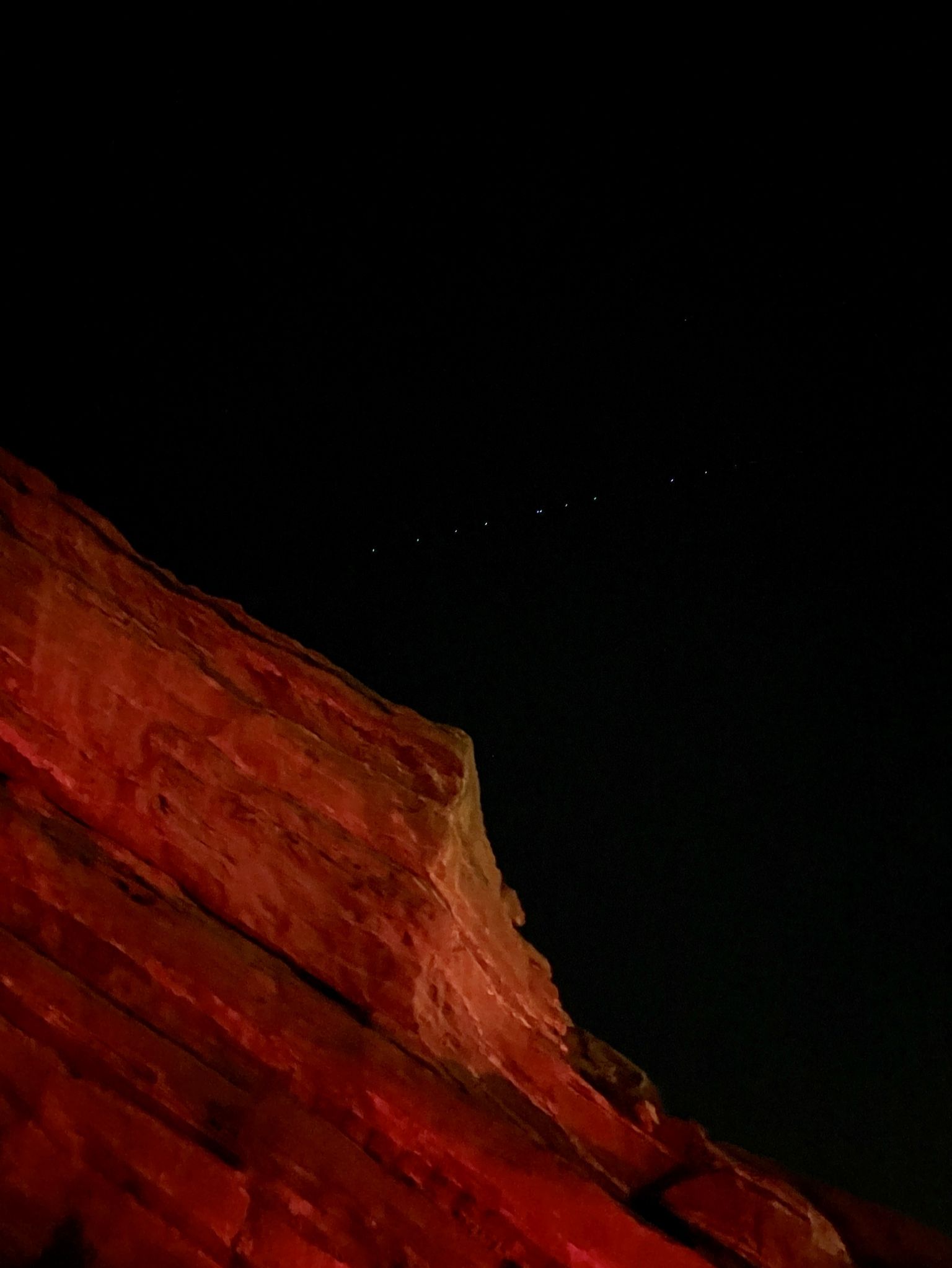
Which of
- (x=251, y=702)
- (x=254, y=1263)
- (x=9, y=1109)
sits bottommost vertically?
(x=9, y=1109)

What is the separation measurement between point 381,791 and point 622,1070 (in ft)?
25.4

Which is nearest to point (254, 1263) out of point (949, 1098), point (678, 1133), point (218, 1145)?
point (218, 1145)

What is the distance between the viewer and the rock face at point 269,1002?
11031mm

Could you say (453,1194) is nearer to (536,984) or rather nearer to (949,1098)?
(536,984)

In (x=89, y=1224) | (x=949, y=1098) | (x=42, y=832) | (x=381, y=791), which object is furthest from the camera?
(x=949, y=1098)

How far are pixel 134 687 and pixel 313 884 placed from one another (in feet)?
13.9

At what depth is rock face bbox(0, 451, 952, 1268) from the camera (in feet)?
36.2

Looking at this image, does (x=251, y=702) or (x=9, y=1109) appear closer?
(x=9, y=1109)

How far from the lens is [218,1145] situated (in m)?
11.3

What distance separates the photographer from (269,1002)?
41.5 feet

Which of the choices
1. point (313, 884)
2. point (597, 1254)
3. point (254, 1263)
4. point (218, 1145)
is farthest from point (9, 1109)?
point (597, 1254)

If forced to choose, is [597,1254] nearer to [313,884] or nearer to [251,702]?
[313,884]

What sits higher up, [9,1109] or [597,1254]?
[597,1254]

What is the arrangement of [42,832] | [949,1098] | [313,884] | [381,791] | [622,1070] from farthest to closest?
1. [949,1098]
2. [622,1070]
3. [381,791]
4. [313,884]
5. [42,832]
